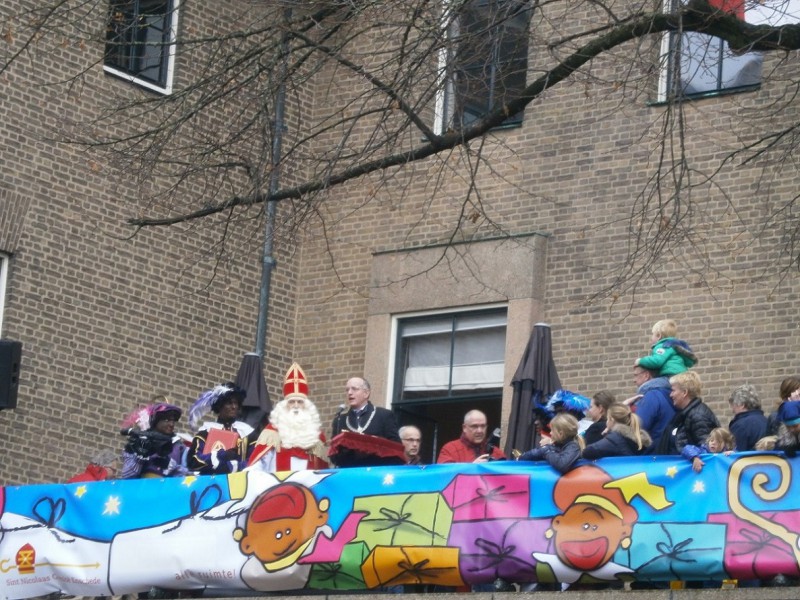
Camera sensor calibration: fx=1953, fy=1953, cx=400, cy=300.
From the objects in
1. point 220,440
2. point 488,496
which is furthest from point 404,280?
point 488,496

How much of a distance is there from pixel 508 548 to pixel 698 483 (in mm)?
1534

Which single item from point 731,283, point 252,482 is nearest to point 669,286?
point 731,283

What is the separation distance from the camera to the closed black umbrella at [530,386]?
17703 millimetres

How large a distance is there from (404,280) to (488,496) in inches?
292

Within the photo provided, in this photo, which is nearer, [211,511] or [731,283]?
[211,511]

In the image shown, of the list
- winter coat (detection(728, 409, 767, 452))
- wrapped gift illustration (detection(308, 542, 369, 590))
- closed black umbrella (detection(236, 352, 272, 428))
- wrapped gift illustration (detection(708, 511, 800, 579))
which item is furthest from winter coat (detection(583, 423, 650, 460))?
closed black umbrella (detection(236, 352, 272, 428))

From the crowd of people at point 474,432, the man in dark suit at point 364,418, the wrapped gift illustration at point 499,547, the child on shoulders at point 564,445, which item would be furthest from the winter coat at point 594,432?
the man in dark suit at point 364,418

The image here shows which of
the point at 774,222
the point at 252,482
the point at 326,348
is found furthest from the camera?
the point at 326,348

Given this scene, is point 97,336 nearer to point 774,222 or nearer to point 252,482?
point 252,482

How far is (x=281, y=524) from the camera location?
50.8ft

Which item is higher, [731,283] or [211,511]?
[731,283]

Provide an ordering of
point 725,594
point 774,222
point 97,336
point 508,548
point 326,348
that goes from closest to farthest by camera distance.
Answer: point 725,594
point 508,548
point 774,222
point 97,336
point 326,348

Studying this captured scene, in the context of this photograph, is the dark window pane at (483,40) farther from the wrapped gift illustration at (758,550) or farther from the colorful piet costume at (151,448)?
the wrapped gift illustration at (758,550)

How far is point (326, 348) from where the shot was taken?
74.0 ft
